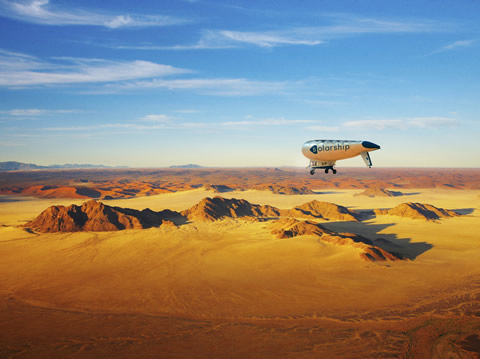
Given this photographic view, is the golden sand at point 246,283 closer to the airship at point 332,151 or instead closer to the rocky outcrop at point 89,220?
the rocky outcrop at point 89,220

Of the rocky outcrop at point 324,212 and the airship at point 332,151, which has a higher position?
the airship at point 332,151

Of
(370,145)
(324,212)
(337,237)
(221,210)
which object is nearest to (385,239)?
(337,237)

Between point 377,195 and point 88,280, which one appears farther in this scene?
point 377,195

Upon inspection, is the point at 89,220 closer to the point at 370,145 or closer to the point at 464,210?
the point at 370,145

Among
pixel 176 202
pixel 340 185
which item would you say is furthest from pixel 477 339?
pixel 340 185

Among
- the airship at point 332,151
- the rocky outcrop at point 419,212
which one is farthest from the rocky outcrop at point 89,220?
the rocky outcrop at point 419,212

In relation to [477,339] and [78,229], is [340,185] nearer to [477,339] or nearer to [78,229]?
[78,229]
